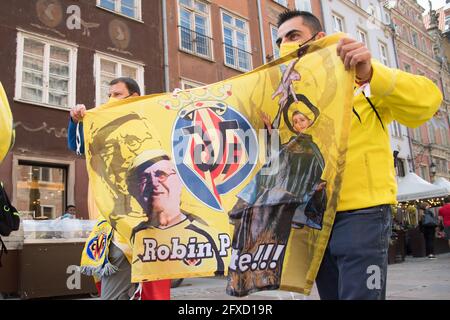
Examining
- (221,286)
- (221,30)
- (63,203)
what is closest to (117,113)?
(221,286)

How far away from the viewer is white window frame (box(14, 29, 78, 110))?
38.5 ft

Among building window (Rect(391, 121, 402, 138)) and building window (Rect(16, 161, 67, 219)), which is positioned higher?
building window (Rect(391, 121, 402, 138))

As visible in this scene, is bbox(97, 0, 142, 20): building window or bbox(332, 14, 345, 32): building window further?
bbox(332, 14, 345, 32): building window

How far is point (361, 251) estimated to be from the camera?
2008mm

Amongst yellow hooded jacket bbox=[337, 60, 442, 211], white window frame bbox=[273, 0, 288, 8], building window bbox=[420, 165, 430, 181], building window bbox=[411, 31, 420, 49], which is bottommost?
yellow hooded jacket bbox=[337, 60, 442, 211]

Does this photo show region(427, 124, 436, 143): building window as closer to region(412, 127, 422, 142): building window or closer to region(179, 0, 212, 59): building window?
region(412, 127, 422, 142): building window

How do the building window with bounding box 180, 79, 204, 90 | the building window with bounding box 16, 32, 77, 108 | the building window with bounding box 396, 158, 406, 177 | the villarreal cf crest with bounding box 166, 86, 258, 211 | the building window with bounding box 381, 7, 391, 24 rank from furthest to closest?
the building window with bounding box 381, 7, 391, 24 < the building window with bounding box 396, 158, 406, 177 < the building window with bounding box 180, 79, 204, 90 < the building window with bounding box 16, 32, 77, 108 < the villarreal cf crest with bounding box 166, 86, 258, 211

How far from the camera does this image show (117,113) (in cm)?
341

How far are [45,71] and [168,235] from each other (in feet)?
36.9

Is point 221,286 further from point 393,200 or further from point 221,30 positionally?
point 221,30

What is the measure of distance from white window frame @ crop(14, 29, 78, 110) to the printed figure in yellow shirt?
33.0ft

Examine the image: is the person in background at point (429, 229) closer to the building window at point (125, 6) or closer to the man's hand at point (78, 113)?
the building window at point (125, 6)

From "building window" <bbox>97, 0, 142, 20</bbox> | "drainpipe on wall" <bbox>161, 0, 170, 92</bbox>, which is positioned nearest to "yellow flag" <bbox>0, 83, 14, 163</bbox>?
"building window" <bbox>97, 0, 142, 20</bbox>
